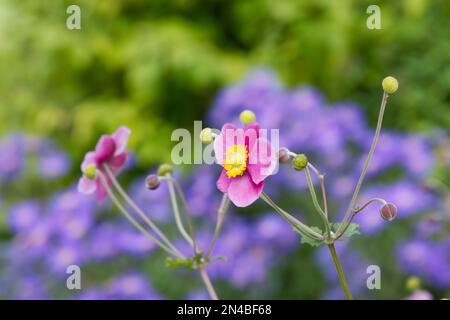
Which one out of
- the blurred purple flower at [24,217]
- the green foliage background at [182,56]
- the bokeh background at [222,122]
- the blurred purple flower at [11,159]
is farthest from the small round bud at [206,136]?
the green foliage background at [182,56]

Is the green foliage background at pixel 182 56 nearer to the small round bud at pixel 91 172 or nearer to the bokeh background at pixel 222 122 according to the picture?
the bokeh background at pixel 222 122

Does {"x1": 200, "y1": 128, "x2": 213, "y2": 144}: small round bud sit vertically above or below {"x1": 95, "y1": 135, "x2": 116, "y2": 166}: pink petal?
below

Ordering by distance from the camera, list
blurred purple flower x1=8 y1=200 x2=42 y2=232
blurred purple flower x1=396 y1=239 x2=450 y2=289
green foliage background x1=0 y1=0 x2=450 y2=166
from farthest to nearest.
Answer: green foliage background x1=0 y1=0 x2=450 y2=166 → blurred purple flower x1=8 y1=200 x2=42 y2=232 → blurred purple flower x1=396 y1=239 x2=450 y2=289

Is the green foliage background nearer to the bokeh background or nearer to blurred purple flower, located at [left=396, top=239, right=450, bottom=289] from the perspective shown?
the bokeh background

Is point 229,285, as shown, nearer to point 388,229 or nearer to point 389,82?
point 388,229

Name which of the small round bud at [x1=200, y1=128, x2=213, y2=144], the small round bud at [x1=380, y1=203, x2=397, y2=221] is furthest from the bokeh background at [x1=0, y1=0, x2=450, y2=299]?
the small round bud at [x1=200, y1=128, x2=213, y2=144]

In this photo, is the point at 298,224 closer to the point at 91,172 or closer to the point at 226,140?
the point at 226,140

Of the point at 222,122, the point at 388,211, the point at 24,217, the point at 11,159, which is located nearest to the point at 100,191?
the point at 388,211

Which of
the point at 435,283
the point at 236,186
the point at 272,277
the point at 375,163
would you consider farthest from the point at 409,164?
the point at 236,186
